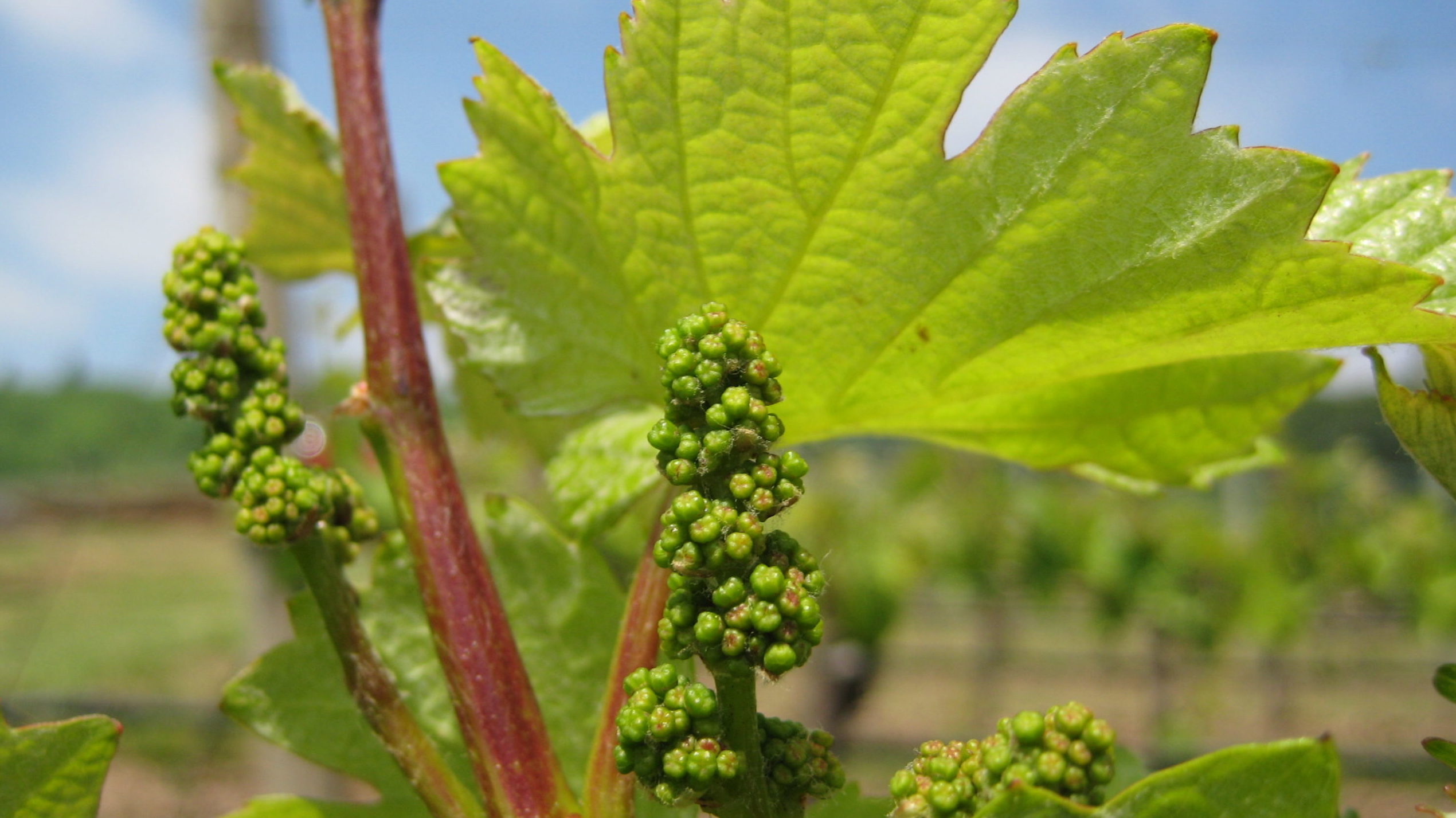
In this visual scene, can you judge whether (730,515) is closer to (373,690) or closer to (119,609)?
(373,690)

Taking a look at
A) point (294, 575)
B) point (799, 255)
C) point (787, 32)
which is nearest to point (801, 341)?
point (799, 255)

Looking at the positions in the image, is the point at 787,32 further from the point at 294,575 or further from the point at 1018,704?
the point at 1018,704

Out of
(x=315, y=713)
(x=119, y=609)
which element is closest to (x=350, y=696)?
(x=315, y=713)

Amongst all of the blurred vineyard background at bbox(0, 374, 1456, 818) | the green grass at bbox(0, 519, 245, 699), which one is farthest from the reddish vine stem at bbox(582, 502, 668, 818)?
the green grass at bbox(0, 519, 245, 699)

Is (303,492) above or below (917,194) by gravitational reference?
below

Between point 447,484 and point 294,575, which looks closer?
point 447,484

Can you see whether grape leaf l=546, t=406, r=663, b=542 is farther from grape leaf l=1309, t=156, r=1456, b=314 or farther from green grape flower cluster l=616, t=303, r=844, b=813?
grape leaf l=1309, t=156, r=1456, b=314
